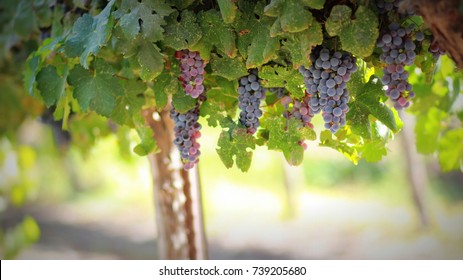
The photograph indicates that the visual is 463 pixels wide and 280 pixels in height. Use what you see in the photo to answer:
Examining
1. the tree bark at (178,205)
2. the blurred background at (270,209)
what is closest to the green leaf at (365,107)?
the tree bark at (178,205)

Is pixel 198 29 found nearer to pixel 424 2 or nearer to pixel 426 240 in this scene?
pixel 424 2

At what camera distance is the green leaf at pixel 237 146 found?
1.22m

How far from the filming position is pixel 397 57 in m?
1.03

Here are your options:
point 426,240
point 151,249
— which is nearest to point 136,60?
point 426,240

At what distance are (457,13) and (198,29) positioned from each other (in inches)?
19.1

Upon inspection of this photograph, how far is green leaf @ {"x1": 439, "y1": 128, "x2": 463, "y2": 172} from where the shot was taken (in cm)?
188

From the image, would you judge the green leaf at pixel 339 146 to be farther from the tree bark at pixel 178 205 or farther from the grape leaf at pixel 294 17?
the tree bark at pixel 178 205

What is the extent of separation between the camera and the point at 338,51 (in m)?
1.07

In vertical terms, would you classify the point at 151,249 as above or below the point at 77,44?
above

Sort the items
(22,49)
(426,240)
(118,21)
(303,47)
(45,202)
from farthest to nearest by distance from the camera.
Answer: (45,202) < (426,240) < (22,49) < (118,21) < (303,47)

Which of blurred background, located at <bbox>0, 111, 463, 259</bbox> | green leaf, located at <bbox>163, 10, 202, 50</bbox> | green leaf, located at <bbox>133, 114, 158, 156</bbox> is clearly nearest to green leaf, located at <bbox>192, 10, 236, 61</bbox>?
green leaf, located at <bbox>163, 10, 202, 50</bbox>

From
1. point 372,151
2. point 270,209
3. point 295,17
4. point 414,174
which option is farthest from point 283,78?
point 270,209

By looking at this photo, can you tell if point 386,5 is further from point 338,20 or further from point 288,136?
point 288,136

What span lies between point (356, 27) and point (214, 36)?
11.2 inches
